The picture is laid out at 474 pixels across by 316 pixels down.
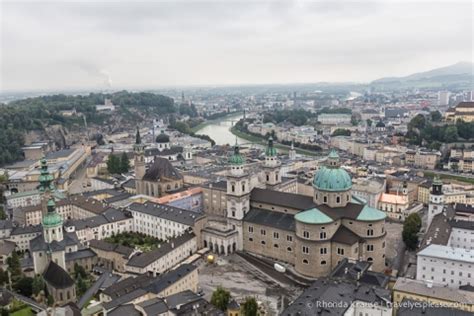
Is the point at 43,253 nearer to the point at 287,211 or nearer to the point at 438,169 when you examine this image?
the point at 287,211

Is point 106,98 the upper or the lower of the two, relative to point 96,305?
upper

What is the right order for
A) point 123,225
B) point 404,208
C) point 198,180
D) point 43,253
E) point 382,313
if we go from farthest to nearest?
1. point 198,180
2. point 404,208
3. point 123,225
4. point 43,253
5. point 382,313

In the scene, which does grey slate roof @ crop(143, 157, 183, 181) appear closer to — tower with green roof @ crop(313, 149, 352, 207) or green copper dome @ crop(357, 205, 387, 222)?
tower with green roof @ crop(313, 149, 352, 207)

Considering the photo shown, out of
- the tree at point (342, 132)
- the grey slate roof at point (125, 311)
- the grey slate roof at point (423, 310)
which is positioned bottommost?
the grey slate roof at point (125, 311)

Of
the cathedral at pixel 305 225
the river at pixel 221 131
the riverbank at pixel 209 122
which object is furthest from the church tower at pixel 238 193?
the riverbank at pixel 209 122

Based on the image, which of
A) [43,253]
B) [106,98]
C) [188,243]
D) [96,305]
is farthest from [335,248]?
[106,98]

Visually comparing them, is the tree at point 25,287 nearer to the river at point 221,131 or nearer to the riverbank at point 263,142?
the riverbank at point 263,142

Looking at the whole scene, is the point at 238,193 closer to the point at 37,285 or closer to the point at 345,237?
the point at 345,237

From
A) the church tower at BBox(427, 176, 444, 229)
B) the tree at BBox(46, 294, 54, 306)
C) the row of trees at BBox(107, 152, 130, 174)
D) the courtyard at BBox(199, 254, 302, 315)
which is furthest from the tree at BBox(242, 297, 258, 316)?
the row of trees at BBox(107, 152, 130, 174)
